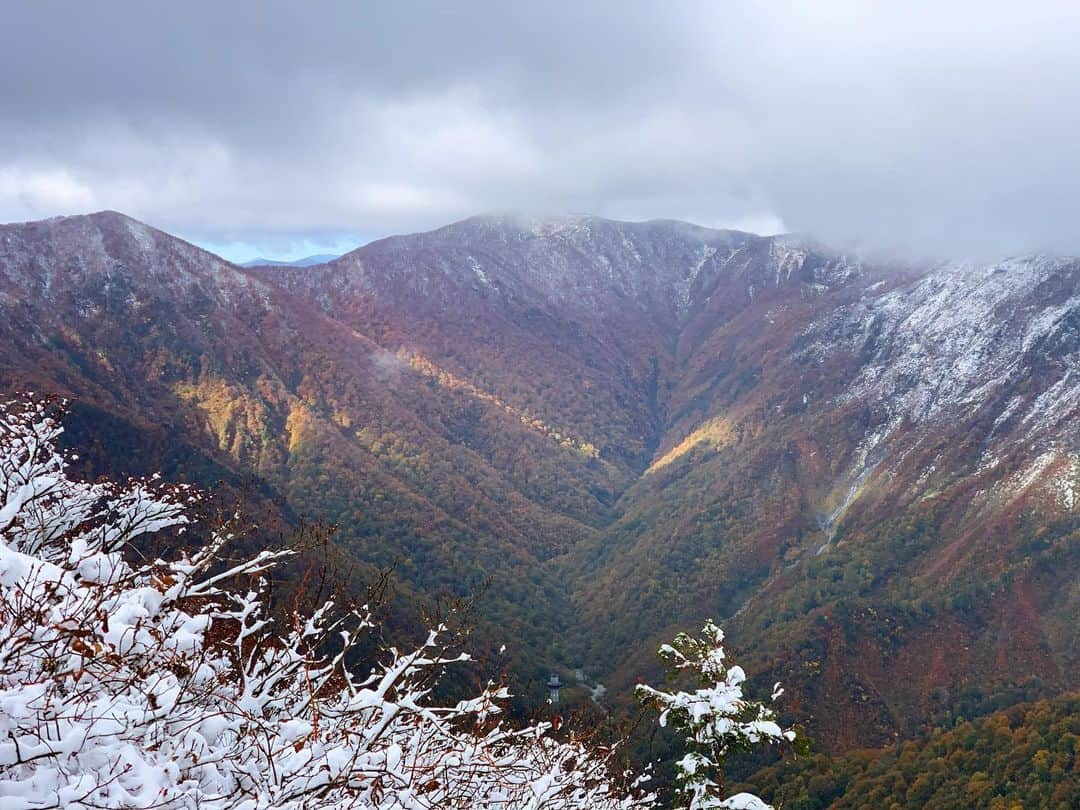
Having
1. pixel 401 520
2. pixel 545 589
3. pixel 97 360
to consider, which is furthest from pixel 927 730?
pixel 97 360

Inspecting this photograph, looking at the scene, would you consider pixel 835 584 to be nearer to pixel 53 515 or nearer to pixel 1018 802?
pixel 1018 802

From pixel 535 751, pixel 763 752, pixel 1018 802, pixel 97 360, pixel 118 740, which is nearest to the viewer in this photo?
pixel 118 740

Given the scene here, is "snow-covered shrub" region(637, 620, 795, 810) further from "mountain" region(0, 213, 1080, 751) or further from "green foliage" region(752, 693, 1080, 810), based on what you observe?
"mountain" region(0, 213, 1080, 751)

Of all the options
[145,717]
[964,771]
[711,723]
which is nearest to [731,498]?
[964,771]

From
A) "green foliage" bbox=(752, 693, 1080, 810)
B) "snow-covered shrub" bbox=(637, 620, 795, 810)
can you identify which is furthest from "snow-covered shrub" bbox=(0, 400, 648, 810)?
"green foliage" bbox=(752, 693, 1080, 810)

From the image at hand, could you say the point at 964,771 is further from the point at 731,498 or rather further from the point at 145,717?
the point at 731,498

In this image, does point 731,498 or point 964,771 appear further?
point 731,498

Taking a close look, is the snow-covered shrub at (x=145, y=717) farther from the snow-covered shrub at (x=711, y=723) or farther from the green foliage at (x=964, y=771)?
the green foliage at (x=964, y=771)

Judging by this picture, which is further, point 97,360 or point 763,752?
point 97,360
